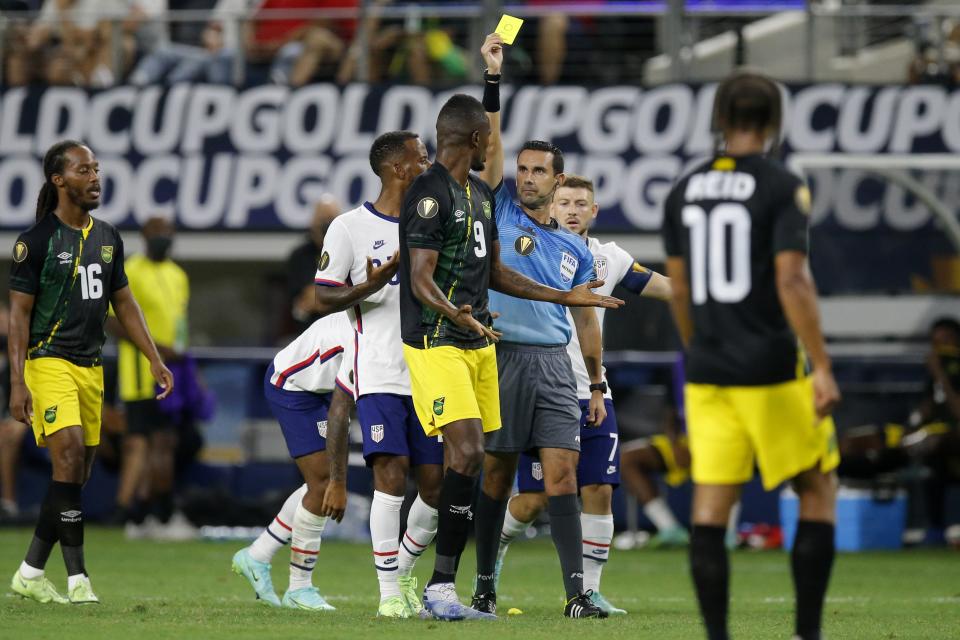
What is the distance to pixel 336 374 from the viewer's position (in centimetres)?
858

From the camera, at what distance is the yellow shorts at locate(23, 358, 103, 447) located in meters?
7.99

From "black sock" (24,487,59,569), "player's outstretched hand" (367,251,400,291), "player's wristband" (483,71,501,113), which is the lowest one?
"black sock" (24,487,59,569)

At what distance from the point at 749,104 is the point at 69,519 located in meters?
4.21

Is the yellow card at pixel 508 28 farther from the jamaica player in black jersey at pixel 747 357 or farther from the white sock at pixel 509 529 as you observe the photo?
the white sock at pixel 509 529

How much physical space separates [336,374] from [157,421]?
6.33 meters

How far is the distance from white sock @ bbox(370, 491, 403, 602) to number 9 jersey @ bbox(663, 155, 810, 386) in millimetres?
2480

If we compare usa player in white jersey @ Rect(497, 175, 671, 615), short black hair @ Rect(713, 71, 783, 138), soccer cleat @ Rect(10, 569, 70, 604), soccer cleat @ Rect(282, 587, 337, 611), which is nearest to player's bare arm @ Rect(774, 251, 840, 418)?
short black hair @ Rect(713, 71, 783, 138)

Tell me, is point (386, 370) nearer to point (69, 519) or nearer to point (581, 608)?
point (581, 608)

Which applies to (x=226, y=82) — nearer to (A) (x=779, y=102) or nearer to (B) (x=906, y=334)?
(B) (x=906, y=334)

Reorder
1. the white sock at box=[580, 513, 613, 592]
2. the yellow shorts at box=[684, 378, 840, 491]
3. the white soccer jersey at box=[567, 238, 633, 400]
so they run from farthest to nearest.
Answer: the white soccer jersey at box=[567, 238, 633, 400] < the white sock at box=[580, 513, 613, 592] < the yellow shorts at box=[684, 378, 840, 491]

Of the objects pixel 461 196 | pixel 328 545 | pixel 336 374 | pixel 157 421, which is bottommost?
pixel 328 545

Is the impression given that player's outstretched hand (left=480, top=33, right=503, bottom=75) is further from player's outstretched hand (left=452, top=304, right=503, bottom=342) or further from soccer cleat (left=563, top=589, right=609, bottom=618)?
soccer cleat (left=563, top=589, right=609, bottom=618)

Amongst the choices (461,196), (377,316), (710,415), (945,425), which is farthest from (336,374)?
(945,425)

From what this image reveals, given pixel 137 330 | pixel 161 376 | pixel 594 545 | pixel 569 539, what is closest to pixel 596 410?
pixel 594 545
